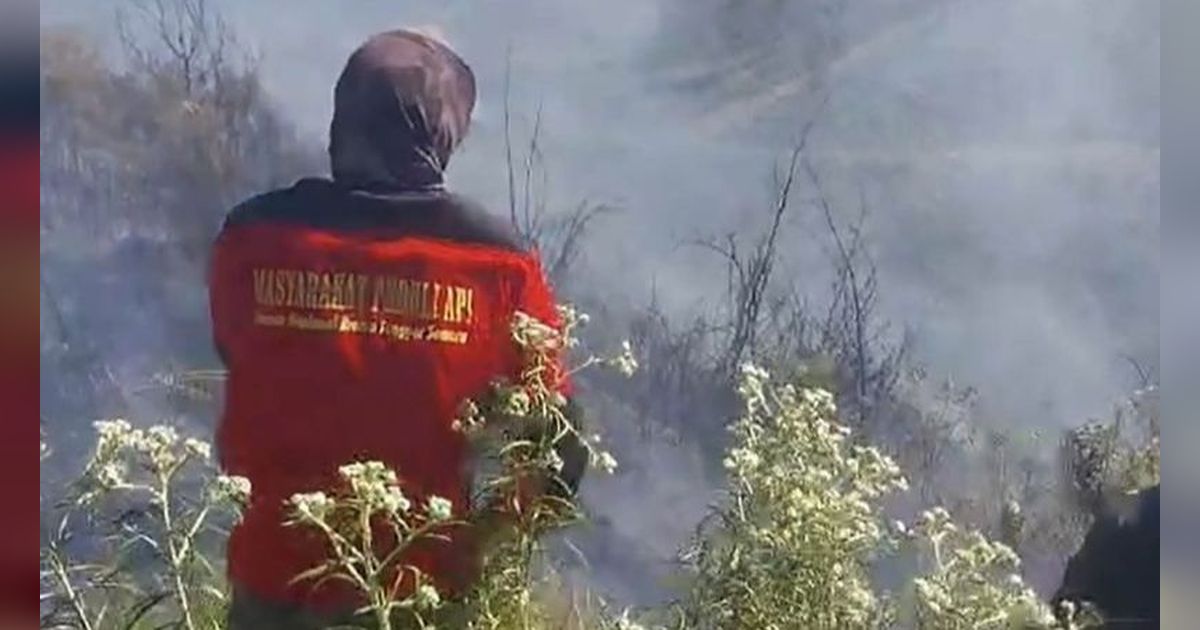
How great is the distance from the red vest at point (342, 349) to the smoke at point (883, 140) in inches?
3.9

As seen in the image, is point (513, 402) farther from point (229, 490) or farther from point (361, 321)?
point (229, 490)

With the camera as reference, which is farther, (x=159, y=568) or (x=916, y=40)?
(x=916, y=40)

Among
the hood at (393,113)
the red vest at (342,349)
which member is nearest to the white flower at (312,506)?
the red vest at (342,349)

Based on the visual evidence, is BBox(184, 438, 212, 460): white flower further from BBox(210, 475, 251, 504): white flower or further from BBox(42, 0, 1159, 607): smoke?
BBox(42, 0, 1159, 607): smoke

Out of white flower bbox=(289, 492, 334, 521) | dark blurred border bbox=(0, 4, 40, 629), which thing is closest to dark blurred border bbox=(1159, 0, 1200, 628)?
white flower bbox=(289, 492, 334, 521)

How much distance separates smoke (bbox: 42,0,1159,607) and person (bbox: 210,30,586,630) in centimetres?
5

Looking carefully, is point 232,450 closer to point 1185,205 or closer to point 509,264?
point 509,264

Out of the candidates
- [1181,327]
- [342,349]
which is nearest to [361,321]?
[342,349]

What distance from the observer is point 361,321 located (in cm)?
240

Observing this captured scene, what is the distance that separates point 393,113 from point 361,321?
0.25 metres

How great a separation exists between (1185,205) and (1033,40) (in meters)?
0.30

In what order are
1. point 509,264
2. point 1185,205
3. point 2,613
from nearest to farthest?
point 2,613, point 509,264, point 1185,205

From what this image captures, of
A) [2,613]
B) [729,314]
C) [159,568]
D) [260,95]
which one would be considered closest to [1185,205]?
[729,314]

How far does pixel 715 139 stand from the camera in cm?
250
